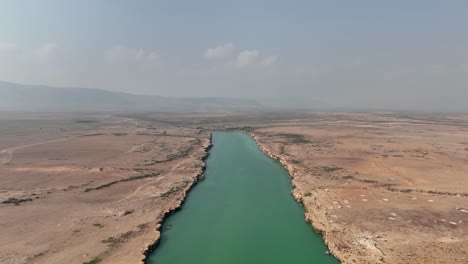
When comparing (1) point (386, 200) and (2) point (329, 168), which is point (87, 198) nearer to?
(1) point (386, 200)

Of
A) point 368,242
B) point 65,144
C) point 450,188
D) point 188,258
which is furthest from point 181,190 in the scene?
point 65,144

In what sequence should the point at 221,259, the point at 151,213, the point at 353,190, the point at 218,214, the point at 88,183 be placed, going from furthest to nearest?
the point at 88,183 → the point at 353,190 → the point at 218,214 → the point at 151,213 → the point at 221,259

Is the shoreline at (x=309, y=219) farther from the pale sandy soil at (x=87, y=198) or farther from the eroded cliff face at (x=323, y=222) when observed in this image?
the pale sandy soil at (x=87, y=198)

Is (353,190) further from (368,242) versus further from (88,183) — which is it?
(88,183)

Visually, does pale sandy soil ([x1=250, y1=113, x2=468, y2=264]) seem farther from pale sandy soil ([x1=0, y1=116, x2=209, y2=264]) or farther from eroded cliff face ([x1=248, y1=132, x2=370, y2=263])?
pale sandy soil ([x1=0, y1=116, x2=209, y2=264])

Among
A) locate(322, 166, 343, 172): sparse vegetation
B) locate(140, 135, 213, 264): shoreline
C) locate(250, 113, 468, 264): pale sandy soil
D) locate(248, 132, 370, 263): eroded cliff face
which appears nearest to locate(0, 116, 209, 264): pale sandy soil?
locate(140, 135, 213, 264): shoreline
